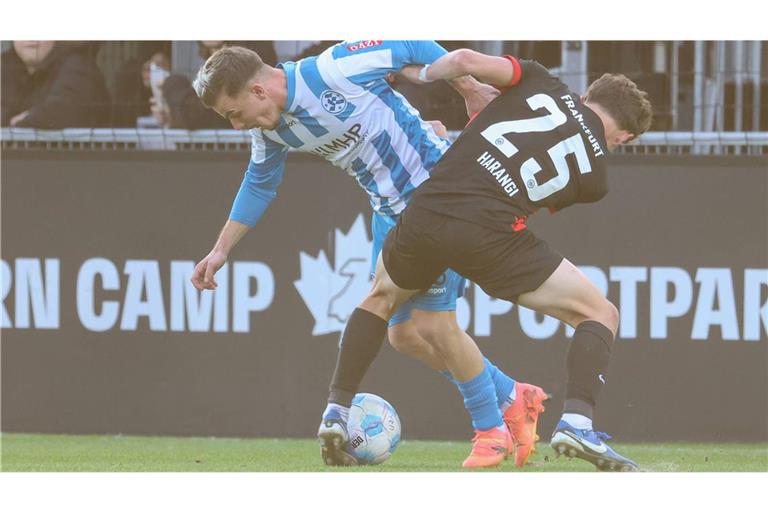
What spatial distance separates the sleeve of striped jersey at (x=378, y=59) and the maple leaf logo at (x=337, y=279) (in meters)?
2.73

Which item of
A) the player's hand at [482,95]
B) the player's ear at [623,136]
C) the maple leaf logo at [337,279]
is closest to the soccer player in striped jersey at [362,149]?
the player's hand at [482,95]

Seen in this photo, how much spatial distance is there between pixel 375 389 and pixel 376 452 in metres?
2.46

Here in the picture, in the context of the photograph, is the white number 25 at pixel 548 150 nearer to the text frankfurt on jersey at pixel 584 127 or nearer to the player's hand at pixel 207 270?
the text frankfurt on jersey at pixel 584 127

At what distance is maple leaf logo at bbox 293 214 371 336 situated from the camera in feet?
29.0

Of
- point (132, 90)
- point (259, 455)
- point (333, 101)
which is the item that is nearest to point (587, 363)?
point (333, 101)

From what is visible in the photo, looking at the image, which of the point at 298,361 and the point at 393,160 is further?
the point at 298,361

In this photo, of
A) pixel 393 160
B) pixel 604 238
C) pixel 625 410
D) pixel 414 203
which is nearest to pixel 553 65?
pixel 604 238

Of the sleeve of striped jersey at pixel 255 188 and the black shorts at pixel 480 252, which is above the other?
the sleeve of striped jersey at pixel 255 188

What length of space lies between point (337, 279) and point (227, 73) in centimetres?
304

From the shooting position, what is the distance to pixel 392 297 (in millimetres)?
6168

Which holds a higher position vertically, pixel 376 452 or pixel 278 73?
pixel 278 73

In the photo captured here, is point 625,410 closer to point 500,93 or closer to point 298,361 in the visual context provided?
point 298,361

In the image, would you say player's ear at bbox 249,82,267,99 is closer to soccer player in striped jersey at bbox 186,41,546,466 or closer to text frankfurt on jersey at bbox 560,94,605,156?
soccer player in striped jersey at bbox 186,41,546,466

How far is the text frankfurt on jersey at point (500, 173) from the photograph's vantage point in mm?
5645
